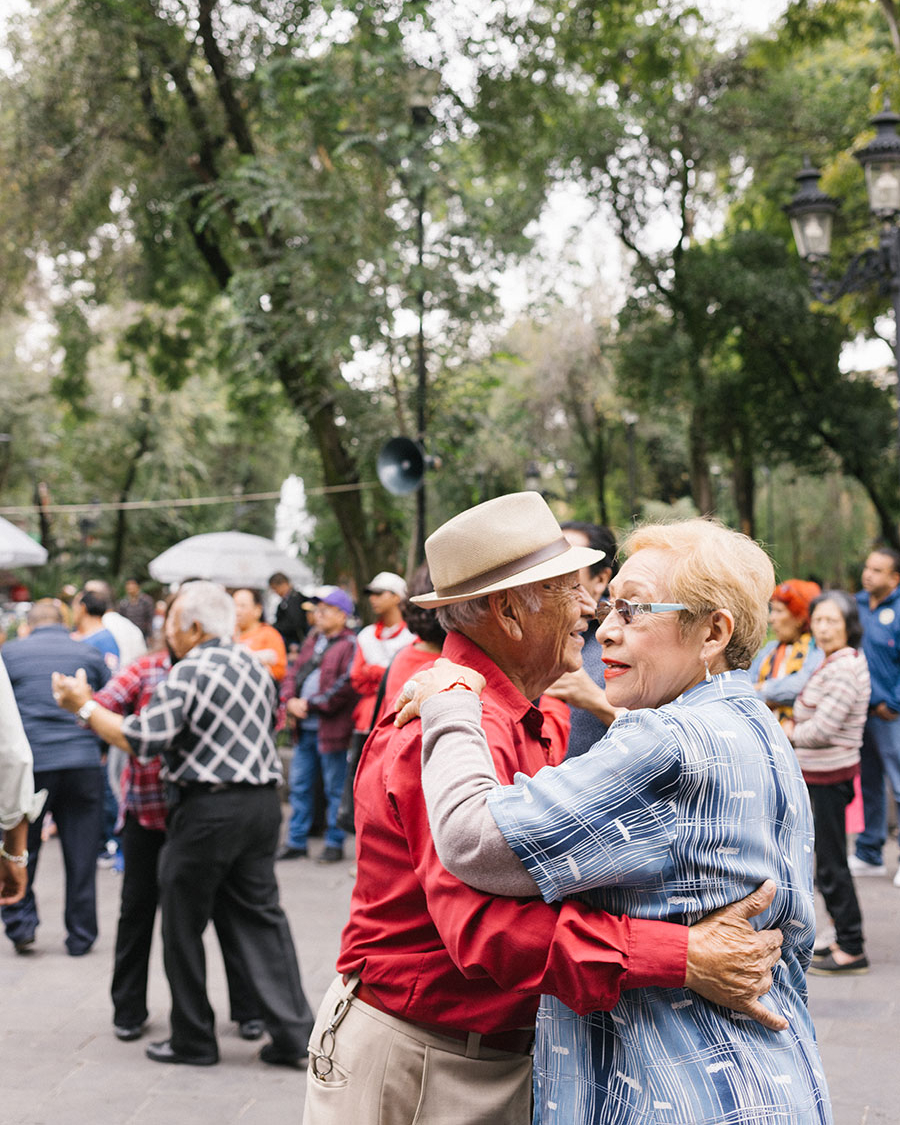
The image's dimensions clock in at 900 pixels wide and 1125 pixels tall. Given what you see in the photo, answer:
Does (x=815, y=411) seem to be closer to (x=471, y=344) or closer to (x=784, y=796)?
(x=471, y=344)

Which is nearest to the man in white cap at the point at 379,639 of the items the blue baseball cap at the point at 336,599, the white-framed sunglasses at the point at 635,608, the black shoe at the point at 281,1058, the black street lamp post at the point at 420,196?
the blue baseball cap at the point at 336,599

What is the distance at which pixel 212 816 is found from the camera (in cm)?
475

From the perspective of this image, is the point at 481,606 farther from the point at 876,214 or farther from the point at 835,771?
the point at 876,214

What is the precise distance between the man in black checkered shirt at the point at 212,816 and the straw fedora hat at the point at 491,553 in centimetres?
278

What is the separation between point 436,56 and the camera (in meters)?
12.3

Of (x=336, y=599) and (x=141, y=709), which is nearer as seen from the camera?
(x=141, y=709)

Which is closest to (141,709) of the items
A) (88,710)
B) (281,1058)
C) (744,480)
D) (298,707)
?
(88,710)

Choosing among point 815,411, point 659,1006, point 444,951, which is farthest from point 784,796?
point 815,411

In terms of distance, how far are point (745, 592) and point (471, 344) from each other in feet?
39.6

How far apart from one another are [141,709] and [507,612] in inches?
136

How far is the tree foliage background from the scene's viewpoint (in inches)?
486

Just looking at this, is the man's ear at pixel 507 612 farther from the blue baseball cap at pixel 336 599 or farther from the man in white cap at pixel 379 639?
the blue baseball cap at pixel 336 599

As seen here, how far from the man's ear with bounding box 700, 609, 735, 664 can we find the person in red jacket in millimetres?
6845

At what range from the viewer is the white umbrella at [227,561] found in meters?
14.2
